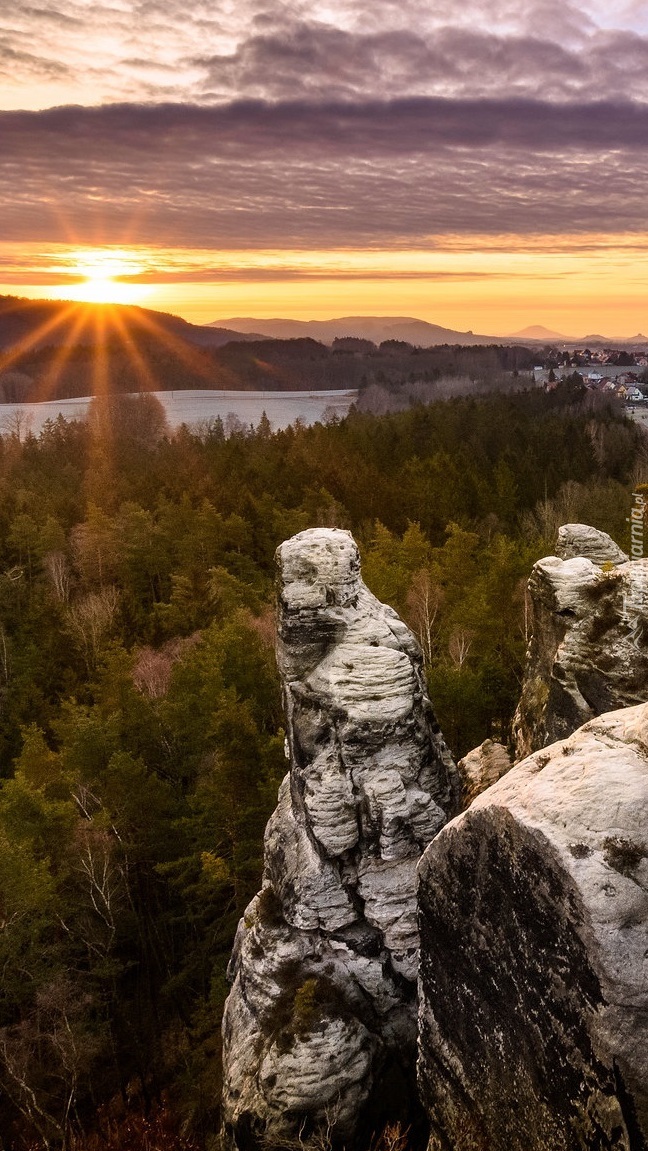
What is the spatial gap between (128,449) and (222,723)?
182ft

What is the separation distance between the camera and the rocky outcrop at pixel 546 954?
26.9 ft

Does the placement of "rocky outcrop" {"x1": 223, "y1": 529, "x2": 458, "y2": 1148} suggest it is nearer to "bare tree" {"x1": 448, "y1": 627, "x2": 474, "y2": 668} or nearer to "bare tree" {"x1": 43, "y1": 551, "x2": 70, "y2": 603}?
"bare tree" {"x1": 448, "y1": 627, "x2": 474, "y2": 668}

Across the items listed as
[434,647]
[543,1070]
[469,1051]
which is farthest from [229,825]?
[434,647]

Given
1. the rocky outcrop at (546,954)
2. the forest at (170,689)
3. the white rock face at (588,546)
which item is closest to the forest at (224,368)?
the forest at (170,689)

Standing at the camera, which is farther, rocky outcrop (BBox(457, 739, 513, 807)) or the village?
the village

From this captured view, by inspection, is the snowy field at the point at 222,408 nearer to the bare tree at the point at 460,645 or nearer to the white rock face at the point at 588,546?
the bare tree at the point at 460,645

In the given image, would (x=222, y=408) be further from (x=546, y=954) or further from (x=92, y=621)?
(x=546, y=954)

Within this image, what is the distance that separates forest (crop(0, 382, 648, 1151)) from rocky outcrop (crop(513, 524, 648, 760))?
122 inches

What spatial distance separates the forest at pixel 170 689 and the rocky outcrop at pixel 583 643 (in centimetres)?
310

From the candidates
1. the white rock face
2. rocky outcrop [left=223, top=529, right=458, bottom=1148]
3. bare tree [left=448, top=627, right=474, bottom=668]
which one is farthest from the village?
rocky outcrop [left=223, top=529, right=458, bottom=1148]

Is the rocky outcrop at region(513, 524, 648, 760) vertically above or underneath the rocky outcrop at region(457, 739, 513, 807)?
above

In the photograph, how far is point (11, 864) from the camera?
62.1 ft

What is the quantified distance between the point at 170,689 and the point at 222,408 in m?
102

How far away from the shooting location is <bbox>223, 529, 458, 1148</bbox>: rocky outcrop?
530 inches
